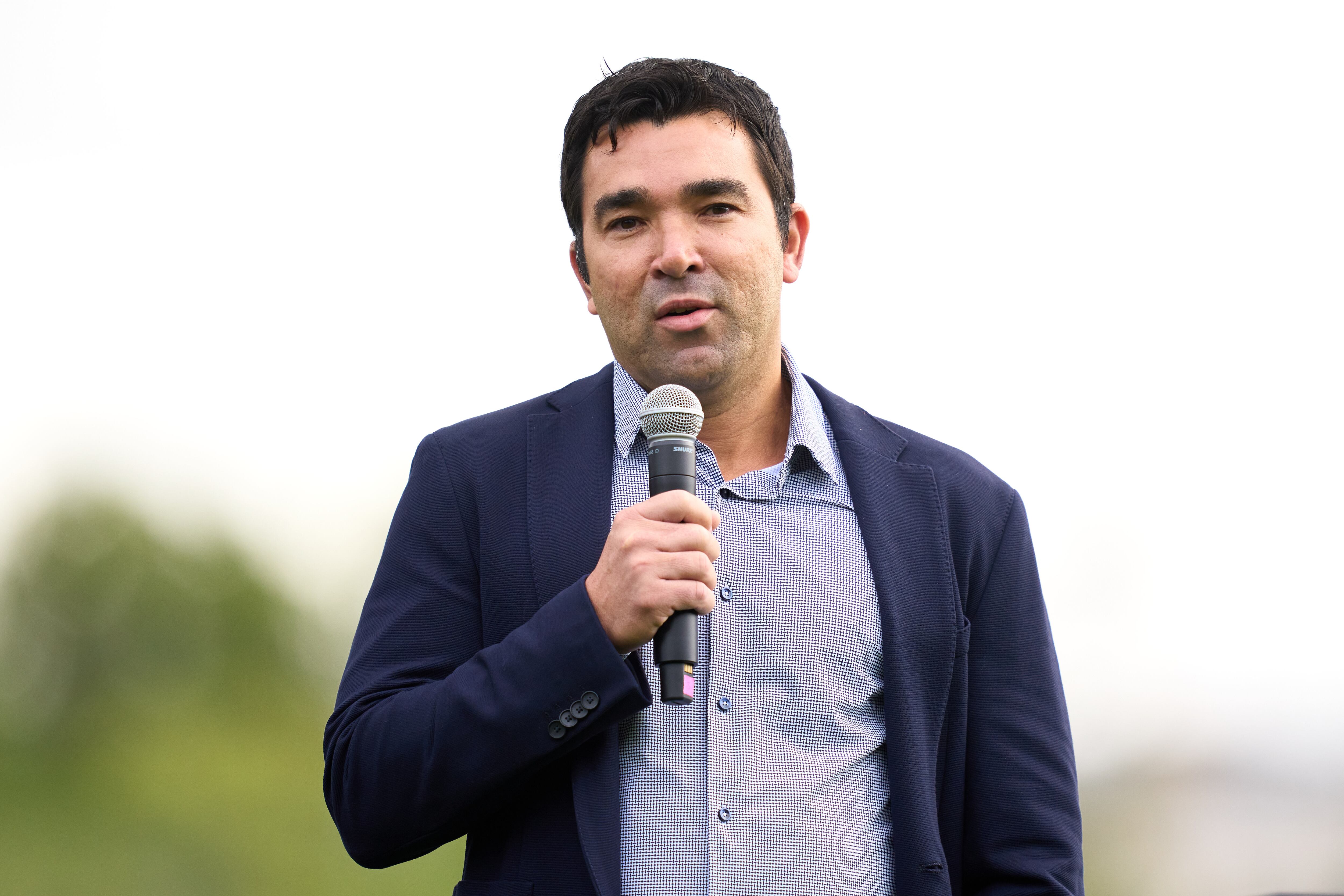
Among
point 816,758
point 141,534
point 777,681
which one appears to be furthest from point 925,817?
point 141,534

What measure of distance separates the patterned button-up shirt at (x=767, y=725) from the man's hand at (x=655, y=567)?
0.15 metres

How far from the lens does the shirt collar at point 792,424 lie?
7.23 feet

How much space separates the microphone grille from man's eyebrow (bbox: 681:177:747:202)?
502 mm

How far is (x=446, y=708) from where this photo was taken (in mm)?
1742

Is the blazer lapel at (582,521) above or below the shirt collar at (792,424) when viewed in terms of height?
below

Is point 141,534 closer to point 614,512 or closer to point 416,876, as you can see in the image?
point 416,876

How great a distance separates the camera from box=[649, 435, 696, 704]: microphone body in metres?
1.62

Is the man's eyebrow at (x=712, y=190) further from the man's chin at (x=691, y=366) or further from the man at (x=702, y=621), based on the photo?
the man's chin at (x=691, y=366)

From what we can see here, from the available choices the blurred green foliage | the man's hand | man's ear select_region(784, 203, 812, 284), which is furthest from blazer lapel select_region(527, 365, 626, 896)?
the blurred green foliage

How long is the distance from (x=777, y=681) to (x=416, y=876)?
7.51 metres

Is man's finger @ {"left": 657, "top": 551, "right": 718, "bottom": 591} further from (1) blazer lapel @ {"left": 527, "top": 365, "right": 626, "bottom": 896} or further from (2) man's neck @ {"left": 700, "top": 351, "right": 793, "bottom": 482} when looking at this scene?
(2) man's neck @ {"left": 700, "top": 351, "right": 793, "bottom": 482}

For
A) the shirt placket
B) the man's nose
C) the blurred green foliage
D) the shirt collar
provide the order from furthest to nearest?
the blurred green foliage < the shirt collar < the man's nose < the shirt placket

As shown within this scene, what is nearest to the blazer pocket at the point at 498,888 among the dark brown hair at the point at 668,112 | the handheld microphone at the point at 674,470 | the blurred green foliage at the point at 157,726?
the handheld microphone at the point at 674,470

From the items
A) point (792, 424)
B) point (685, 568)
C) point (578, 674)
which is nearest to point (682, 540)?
point (685, 568)
